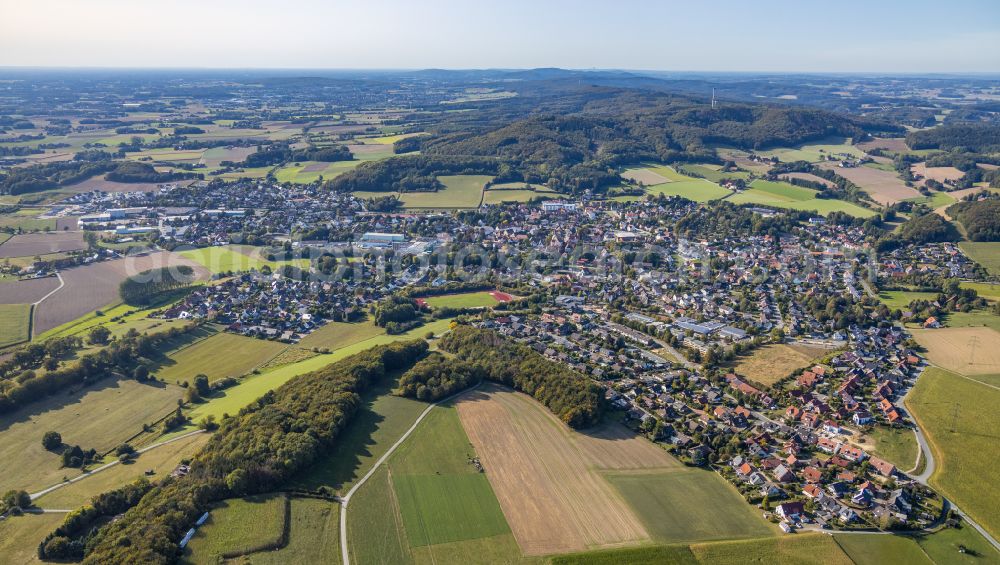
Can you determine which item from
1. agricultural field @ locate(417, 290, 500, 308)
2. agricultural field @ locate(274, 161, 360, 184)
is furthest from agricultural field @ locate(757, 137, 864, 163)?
agricultural field @ locate(274, 161, 360, 184)

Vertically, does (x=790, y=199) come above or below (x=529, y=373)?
above

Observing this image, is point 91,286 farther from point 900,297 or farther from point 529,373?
point 900,297

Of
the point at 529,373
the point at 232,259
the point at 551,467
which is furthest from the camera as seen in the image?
the point at 232,259

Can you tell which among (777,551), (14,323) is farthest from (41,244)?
(777,551)

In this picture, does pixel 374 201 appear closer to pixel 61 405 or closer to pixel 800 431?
pixel 61 405

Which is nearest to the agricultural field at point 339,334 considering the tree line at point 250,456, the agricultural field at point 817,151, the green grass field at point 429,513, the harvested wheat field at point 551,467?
the tree line at point 250,456
